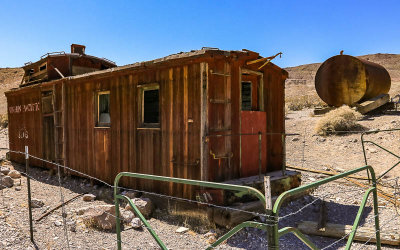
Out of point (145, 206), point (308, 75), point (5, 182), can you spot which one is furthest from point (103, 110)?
point (308, 75)

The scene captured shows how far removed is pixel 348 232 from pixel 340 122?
9.91 meters

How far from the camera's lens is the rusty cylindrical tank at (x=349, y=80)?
16297 millimetres

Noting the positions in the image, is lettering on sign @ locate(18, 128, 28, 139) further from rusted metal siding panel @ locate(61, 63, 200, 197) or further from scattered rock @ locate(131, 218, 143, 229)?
scattered rock @ locate(131, 218, 143, 229)

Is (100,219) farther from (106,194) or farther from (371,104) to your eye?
(371,104)

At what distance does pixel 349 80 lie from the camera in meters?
16.6

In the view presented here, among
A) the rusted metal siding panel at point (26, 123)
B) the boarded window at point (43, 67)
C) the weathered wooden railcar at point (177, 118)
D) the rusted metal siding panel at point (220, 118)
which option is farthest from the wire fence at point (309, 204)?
the boarded window at point (43, 67)

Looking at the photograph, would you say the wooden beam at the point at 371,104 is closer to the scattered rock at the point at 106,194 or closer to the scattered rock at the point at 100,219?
the scattered rock at the point at 106,194

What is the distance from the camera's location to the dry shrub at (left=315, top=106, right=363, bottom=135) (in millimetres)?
14914

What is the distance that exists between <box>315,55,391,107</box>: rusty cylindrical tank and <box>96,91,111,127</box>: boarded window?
12.7 m

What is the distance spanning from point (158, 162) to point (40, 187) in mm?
4658

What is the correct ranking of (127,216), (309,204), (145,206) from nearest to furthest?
1. (309,204)
2. (127,216)
3. (145,206)

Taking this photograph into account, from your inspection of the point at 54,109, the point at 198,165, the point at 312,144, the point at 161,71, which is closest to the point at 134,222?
the point at 198,165

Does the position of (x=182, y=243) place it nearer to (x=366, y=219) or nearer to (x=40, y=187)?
(x=366, y=219)

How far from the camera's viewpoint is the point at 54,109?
11.3 meters
